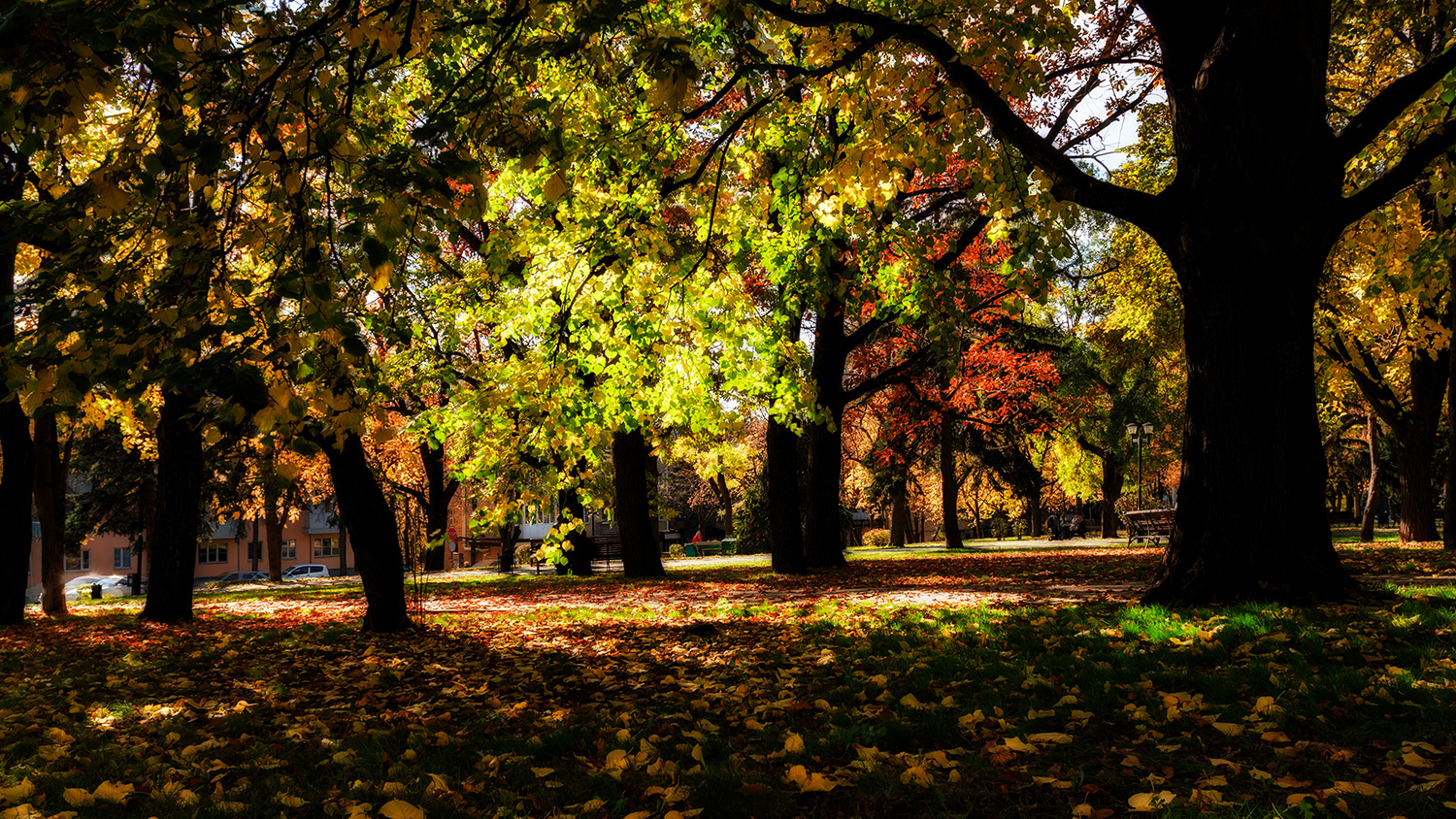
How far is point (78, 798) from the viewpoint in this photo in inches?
126

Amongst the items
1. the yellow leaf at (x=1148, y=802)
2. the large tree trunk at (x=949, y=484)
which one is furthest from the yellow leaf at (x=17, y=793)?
the large tree trunk at (x=949, y=484)

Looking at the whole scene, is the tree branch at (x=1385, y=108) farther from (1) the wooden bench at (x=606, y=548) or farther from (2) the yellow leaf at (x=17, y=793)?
(1) the wooden bench at (x=606, y=548)

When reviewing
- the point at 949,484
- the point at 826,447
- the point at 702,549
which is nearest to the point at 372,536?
the point at 826,447

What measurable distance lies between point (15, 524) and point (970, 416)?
19312mm

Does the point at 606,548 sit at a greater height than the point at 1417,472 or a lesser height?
lesser

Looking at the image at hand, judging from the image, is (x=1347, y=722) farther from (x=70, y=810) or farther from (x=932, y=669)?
(x=70, y=810)

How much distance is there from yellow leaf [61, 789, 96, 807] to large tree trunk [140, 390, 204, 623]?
8348 millimetres

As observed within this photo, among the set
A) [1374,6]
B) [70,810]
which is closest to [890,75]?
[70,810]

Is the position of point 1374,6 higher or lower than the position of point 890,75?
higher

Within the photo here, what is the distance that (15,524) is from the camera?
1104 centimetres

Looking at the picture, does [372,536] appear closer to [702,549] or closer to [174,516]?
[174,516]

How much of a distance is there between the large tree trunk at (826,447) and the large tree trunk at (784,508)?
46 centimetres

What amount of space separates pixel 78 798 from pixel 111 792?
0.10 metres

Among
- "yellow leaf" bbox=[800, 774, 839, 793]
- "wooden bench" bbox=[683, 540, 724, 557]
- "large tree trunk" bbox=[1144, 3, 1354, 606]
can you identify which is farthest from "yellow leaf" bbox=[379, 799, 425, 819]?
"wooden bench" bbox=[683, 540, 724, 557]
